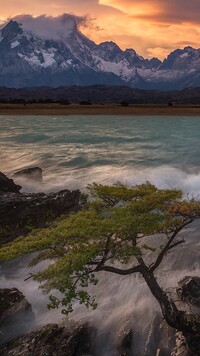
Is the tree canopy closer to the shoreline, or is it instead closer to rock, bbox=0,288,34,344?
rock, bbox=0,288,34,344

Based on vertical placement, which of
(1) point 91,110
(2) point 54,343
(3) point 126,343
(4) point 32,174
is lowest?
(3) point 126,343

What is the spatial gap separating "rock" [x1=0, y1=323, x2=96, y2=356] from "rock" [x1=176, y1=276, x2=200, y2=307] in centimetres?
448

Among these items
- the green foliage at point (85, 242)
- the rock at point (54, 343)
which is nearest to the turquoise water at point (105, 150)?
the rock at point (54, 343)

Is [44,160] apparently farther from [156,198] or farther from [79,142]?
[156,198]

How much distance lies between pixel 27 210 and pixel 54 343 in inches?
518

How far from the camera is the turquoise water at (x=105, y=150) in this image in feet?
173

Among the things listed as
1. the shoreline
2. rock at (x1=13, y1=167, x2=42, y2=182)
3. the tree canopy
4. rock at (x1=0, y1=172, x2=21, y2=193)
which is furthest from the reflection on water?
rock at (x1=0, y1=172, x2=21, y2=193)

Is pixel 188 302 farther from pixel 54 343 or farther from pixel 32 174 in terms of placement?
pixel 32 174

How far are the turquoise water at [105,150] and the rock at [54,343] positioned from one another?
2528cm

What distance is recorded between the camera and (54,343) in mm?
20312

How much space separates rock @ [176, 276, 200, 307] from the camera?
2164 cm

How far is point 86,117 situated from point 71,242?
4404 inches

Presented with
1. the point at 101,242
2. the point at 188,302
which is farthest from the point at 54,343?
the point at 188,302

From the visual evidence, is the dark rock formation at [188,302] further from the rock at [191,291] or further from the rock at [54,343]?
the rock at [54,343]
